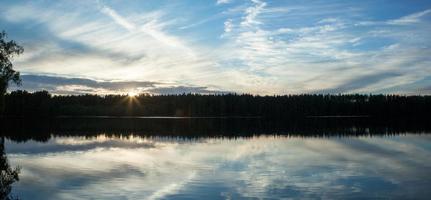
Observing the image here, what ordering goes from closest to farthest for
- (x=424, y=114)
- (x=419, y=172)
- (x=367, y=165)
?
(x=419, y=172), (x=367, y=165), (x=424, y=114)

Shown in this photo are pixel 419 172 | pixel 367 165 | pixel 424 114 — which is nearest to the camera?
pixel 419 172

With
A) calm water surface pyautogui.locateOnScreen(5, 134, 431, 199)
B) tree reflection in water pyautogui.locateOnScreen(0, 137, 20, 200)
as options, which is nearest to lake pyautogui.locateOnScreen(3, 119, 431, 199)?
calm water surface pyautogui.locateOnScreen(5, 134, 431, 199)

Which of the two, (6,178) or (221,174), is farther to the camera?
(221,174)

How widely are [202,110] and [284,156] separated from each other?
158228 mm

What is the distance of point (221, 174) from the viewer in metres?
25.7

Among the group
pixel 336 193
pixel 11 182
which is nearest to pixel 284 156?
pixel 336 193

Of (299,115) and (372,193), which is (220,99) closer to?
(299,115)

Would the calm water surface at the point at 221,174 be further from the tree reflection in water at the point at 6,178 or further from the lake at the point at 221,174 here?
the tree reflection in water at the point at 6,178

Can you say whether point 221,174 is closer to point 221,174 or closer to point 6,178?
point 221,174

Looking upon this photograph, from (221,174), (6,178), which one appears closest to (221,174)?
(221,174)

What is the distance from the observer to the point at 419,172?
1054 inches

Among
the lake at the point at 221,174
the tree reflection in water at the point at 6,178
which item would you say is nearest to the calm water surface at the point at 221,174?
the lake at the point at 221,174

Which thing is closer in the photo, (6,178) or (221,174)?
(6,178)

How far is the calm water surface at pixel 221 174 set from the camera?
20047 millimetres
